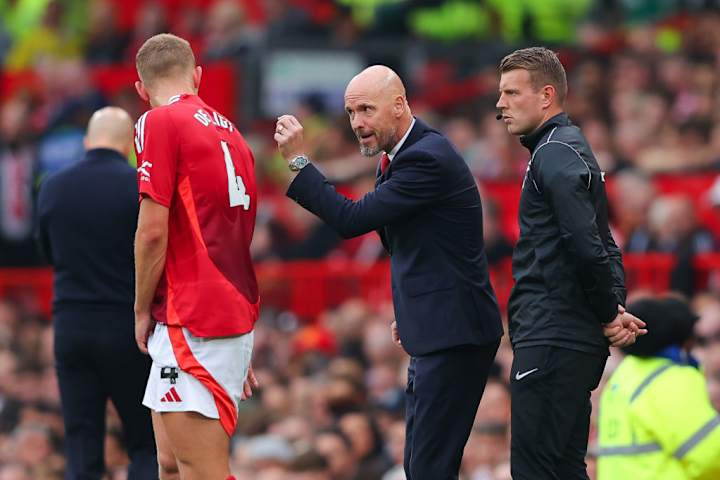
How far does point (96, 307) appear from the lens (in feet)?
25.1

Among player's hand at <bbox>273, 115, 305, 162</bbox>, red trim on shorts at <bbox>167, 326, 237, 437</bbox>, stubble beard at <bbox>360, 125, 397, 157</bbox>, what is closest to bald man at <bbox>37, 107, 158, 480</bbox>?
red trim on shorts at <bbox>167, 326, 237, 437</bbox>

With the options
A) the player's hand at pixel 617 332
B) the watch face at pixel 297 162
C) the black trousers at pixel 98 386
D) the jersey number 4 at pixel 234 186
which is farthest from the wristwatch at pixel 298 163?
the black trousers at pixel 98 386

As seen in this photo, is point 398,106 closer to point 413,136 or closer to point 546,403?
point 413,136

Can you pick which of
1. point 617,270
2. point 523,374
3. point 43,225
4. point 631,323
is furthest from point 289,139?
point 43,225

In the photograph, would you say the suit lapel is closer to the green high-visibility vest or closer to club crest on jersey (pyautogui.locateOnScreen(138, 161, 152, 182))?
club crest on jersey (pyautogui.locateOnScreen(138, 161, 152, 182))

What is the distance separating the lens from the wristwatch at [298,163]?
6.32 metres

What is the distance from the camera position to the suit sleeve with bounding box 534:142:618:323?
5977 mm

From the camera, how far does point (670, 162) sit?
12383mm

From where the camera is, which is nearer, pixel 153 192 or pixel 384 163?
pixel 153 192

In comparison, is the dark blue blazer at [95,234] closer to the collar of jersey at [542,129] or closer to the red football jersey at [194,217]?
the red football jersey at [194,217]

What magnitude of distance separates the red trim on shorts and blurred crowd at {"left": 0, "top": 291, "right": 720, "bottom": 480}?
3261 millimetres

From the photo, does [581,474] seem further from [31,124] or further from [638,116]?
[31,124]

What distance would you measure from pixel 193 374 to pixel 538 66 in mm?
1979

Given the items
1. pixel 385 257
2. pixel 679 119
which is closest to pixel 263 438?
pixel 385 257
